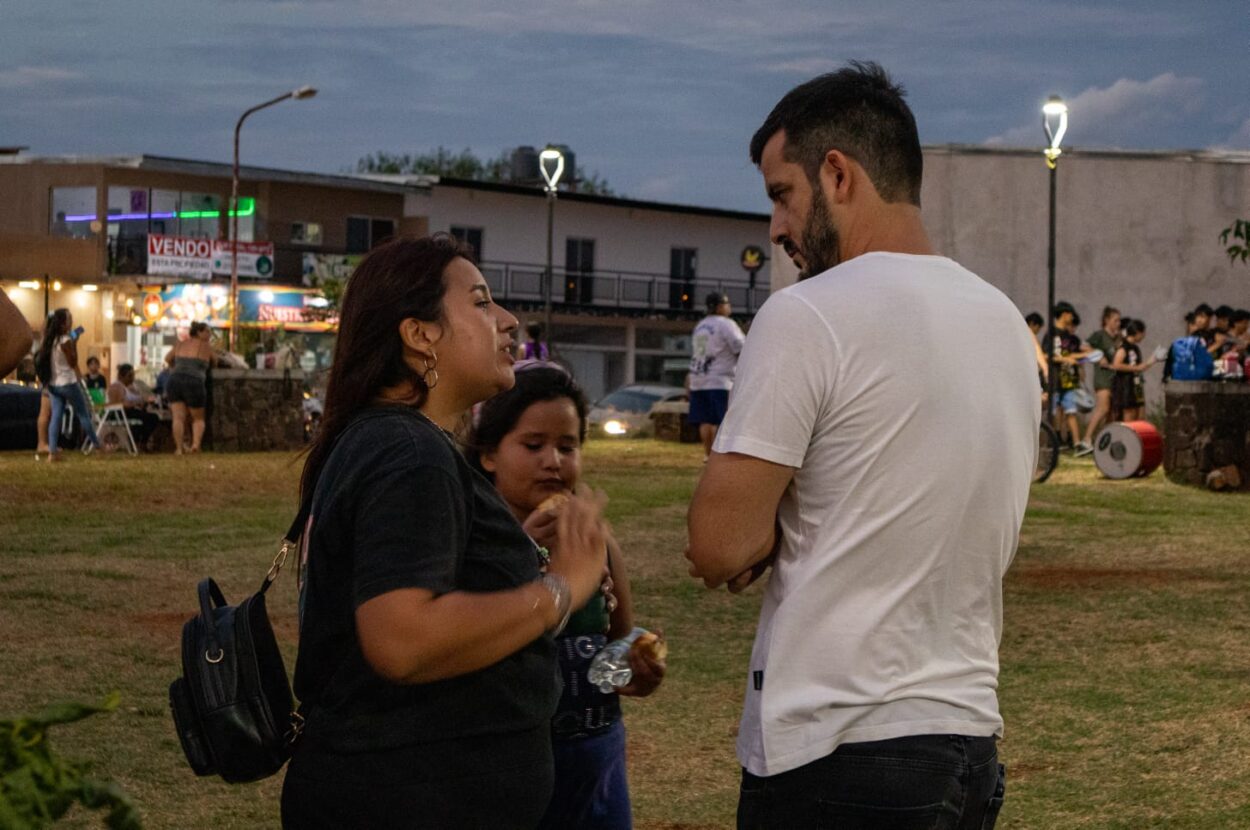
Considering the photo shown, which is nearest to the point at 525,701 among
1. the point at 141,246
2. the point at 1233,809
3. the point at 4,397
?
the point at 1233,809

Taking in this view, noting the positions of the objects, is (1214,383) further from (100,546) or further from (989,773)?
(989,773)

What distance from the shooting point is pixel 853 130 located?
266 cm

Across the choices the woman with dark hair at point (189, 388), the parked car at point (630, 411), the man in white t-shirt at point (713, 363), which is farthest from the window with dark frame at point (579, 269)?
the man in white t-shirt at point (713, 363)

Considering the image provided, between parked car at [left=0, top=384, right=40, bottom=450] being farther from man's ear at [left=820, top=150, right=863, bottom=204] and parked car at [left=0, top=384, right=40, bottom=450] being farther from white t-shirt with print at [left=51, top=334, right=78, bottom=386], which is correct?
man's ear at [left=820, top=150, right=863, bottom=204]

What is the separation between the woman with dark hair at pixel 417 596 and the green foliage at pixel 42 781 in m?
0.84

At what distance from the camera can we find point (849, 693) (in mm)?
2469

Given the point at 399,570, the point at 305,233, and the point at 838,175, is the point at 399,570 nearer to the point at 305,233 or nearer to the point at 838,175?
the point at 838,175

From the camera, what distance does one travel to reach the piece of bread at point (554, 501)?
367cm

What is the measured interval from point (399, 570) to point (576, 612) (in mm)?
1019

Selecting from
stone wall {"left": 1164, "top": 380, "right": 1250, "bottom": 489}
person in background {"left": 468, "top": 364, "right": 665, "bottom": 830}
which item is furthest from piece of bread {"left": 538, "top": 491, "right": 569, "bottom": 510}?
stone wall {"left": 1164, "top": 380, "right": 1250, "bottom": 489}

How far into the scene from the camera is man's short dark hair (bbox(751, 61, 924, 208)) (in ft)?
8.72

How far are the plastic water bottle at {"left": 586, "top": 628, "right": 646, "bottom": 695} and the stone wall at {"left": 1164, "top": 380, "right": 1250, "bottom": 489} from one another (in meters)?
16.4

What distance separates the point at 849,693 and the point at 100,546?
11.1 m

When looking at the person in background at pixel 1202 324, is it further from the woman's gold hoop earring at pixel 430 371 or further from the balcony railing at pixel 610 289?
the balcony railing at pixel 610 289
